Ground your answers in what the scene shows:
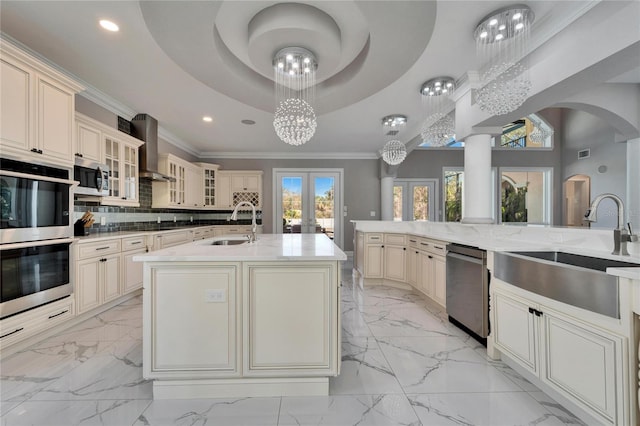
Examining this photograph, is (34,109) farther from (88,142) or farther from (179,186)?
(179,186)

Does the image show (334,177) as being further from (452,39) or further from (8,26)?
(8,26)

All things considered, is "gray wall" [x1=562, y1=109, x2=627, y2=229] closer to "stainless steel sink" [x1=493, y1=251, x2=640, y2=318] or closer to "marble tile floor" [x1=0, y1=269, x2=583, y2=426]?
"stainless steel sink" [x1=493, y1=251, x2=640, y2=318]

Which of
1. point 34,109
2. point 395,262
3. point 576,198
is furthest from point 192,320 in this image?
point 576,198

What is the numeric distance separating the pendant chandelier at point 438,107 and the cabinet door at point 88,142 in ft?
12.6

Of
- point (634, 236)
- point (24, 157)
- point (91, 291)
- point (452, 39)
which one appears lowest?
point (91, 291)

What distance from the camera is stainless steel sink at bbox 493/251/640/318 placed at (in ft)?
4.29

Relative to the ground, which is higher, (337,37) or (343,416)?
(337,37)

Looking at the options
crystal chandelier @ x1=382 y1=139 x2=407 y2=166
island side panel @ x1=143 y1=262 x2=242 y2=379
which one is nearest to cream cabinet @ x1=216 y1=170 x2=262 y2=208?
crystal chandelier @ x1=382 y1=139 x2=407 y2=166

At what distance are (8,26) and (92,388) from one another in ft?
9.56

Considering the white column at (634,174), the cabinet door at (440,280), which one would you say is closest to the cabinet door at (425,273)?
the cabinet door at (440,280)

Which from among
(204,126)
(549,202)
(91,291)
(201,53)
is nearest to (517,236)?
(201,53)

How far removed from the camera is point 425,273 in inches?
135

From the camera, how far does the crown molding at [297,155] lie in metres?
6.78

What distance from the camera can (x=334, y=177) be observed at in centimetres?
697
